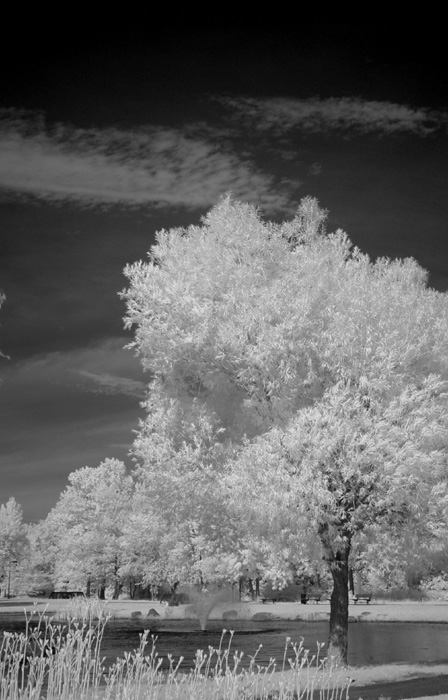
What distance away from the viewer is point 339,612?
Result: 68.1ft

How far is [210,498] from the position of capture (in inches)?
776

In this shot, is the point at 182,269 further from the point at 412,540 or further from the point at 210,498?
the point at 412,540

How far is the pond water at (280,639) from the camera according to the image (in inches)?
1066

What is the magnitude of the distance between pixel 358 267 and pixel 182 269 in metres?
5.37

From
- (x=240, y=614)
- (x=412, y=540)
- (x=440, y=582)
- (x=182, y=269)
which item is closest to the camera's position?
(x=412, y=540)

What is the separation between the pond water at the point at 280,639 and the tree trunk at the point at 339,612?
352cm

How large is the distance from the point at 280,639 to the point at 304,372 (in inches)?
806

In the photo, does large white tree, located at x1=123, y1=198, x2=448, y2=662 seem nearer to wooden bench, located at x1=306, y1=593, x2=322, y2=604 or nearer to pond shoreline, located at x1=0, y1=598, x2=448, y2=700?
pond shoreline, located at x1=0, y1=598, x2=448, y2=700

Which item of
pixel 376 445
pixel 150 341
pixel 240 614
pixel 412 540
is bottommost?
pixel 240 614

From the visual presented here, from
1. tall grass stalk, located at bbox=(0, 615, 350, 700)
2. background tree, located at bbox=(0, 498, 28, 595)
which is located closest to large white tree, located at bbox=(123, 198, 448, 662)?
tall grass stalk, located at bbox=(0, 615, 350, 700)

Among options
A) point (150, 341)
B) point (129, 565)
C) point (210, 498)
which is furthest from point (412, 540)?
point (129, 565)

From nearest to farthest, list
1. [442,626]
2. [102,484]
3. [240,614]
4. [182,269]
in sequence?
[182,269]
[442,626]
[240,614]
[102,484]

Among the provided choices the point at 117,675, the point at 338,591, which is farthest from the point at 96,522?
the point at 117,675

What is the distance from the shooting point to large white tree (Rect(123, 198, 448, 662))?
17.7 meters
